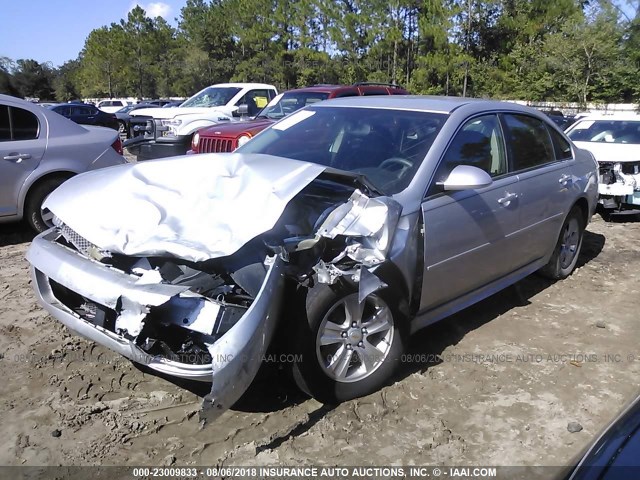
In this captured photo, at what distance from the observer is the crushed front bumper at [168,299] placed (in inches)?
98.1

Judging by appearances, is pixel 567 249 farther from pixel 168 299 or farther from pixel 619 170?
pixel 168 299

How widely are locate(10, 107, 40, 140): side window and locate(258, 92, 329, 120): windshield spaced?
4407mm

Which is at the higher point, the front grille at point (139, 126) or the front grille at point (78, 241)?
the front grille at point (78, 241)

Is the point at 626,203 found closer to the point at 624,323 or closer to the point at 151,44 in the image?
the point at 624,323

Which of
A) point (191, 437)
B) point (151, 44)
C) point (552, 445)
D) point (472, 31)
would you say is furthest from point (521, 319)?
point (151, 44)

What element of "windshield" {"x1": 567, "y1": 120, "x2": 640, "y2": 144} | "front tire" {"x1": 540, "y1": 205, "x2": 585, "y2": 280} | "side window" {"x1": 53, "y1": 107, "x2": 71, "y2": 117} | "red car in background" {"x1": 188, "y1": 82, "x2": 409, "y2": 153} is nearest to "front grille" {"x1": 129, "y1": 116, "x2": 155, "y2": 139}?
"red car in background" {"x1": 188, "y1": 82, "x2": 409, "y2": 153}

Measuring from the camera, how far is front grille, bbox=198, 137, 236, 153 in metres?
7.86

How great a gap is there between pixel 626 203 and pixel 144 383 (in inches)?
293

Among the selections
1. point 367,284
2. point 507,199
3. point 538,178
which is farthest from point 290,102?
point 367,284

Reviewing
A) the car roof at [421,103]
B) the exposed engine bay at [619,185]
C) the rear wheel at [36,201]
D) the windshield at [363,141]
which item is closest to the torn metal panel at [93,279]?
the windshield at [363,141]

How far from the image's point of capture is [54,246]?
133 inches

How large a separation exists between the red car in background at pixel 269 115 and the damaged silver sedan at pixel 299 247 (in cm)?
233

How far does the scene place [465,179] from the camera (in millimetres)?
3475

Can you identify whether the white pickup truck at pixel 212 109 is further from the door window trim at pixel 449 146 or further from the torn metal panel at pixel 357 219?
the torn metal panel at pixel 357 219
